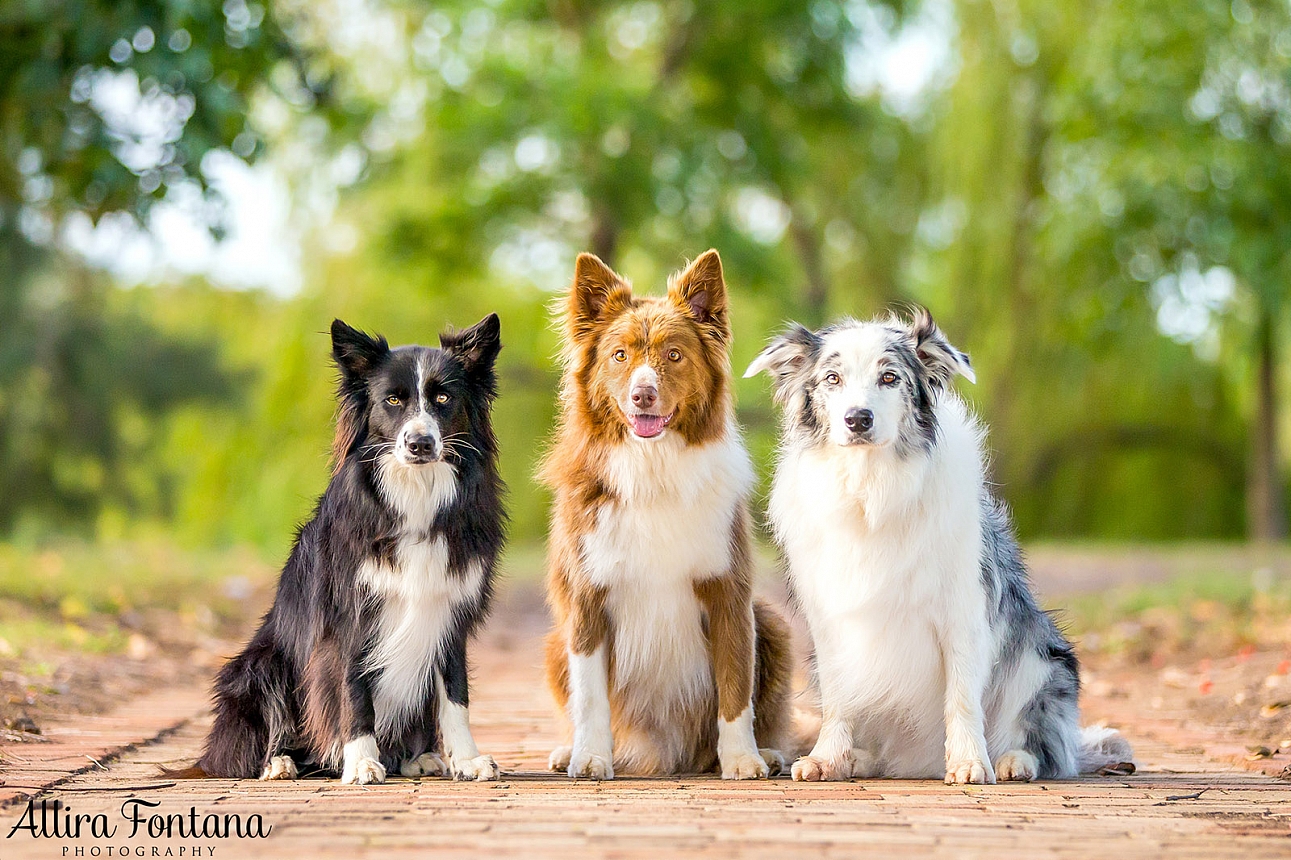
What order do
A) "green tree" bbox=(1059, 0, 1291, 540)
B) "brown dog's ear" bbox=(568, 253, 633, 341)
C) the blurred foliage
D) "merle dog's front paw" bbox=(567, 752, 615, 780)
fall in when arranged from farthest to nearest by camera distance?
the blurred foliage, "green tree" bbox=(1059, 0, 1291, 540), "brown dog's ear" bbox=(568, 253, 633, 341), "merle dog's front paw" bbox=(567, 752, 615, 780)

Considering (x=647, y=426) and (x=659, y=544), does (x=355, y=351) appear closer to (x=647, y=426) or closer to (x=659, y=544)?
(x=647, y=426)

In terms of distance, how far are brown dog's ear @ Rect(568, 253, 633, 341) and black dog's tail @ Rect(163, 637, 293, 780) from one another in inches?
66.9

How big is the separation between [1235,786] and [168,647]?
631cm

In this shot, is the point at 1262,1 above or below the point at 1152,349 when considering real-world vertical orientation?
above

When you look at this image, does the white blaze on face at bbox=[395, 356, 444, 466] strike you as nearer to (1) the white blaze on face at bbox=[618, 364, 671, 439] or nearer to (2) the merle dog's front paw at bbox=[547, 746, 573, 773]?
(1) the white blaze on face at bbox=[618, 364, 671, 439]

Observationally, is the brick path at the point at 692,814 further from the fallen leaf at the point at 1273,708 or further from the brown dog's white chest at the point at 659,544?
the fallen leaf at the point at 1273,708

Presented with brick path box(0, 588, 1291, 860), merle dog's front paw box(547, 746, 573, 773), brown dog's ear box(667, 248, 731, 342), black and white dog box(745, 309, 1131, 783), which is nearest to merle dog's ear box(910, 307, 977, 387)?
black and white dog box(745, 309, 1131, 783)

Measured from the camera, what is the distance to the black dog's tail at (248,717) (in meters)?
4.36

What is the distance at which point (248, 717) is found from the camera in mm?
4418

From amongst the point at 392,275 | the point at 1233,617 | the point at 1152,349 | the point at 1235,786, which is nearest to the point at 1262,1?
the point at 1152,349

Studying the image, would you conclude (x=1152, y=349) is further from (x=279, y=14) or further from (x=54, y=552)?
(x=54, y=552)

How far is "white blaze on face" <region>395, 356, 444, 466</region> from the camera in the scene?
165 inches

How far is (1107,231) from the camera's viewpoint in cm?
1664

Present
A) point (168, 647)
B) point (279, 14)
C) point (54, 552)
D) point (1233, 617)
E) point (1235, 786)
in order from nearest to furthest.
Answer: point (1235, 786) → point (168, 647) → point (1233, 617) → point (279, 14) → point (54, 552)
